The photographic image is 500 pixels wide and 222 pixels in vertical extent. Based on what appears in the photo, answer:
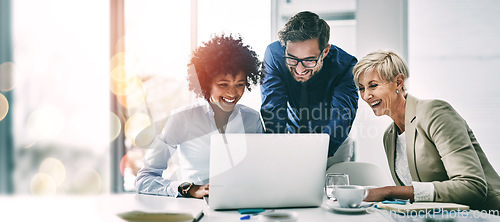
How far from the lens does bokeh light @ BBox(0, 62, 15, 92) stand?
9.29ft

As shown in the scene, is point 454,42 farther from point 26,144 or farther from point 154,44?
point 26,144

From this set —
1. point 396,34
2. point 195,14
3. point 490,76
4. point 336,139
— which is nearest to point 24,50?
point 195,14

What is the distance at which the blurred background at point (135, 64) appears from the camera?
2564 millimetres

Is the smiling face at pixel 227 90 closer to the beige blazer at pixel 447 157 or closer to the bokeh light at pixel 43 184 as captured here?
the beige blazer at pixel 447 157

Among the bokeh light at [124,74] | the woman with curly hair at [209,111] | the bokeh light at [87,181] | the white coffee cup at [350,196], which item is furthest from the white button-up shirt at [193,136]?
the bokeh light at [87,181]

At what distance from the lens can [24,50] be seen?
2893 mm

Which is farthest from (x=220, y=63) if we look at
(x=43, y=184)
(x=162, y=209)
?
(x=43, y=184)

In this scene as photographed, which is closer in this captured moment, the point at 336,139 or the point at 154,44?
the point at 336,139

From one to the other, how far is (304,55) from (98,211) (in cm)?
166

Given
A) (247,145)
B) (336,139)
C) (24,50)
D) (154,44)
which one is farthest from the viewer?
(154,44)

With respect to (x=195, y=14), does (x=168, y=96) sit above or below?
below

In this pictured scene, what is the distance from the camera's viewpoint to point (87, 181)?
3064 millimetres

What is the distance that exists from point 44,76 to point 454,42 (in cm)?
319

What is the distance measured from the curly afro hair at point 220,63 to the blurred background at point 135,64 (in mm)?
255
